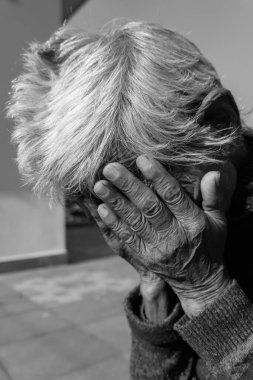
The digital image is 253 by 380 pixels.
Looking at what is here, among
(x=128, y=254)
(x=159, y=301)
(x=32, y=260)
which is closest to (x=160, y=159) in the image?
(x=128, y=254)

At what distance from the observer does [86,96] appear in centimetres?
129

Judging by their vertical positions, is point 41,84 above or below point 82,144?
above

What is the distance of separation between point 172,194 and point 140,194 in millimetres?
88

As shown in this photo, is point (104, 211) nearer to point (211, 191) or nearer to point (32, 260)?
point (211, 191)

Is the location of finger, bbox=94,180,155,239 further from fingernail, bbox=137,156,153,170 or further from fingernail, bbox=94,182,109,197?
fingernail, bbox=137,156,153,170

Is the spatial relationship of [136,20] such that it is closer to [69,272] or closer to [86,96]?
[86,96]

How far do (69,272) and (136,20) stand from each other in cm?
576

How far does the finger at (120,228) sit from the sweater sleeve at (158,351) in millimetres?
434

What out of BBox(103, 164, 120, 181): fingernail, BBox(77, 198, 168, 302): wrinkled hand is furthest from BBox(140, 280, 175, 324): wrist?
BBox(103, 164, 120, 181): fingernail

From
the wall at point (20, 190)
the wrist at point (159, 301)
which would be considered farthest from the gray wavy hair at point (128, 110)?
the wall at point (20, 190)

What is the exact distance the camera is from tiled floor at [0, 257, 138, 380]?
3.71 metres

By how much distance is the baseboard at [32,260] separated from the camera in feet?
22.6

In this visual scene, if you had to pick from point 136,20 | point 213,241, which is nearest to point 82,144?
point 213,241

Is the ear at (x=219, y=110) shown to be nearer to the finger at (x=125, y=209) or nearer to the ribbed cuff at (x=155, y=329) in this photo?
the finger at (x=125, y=209)
